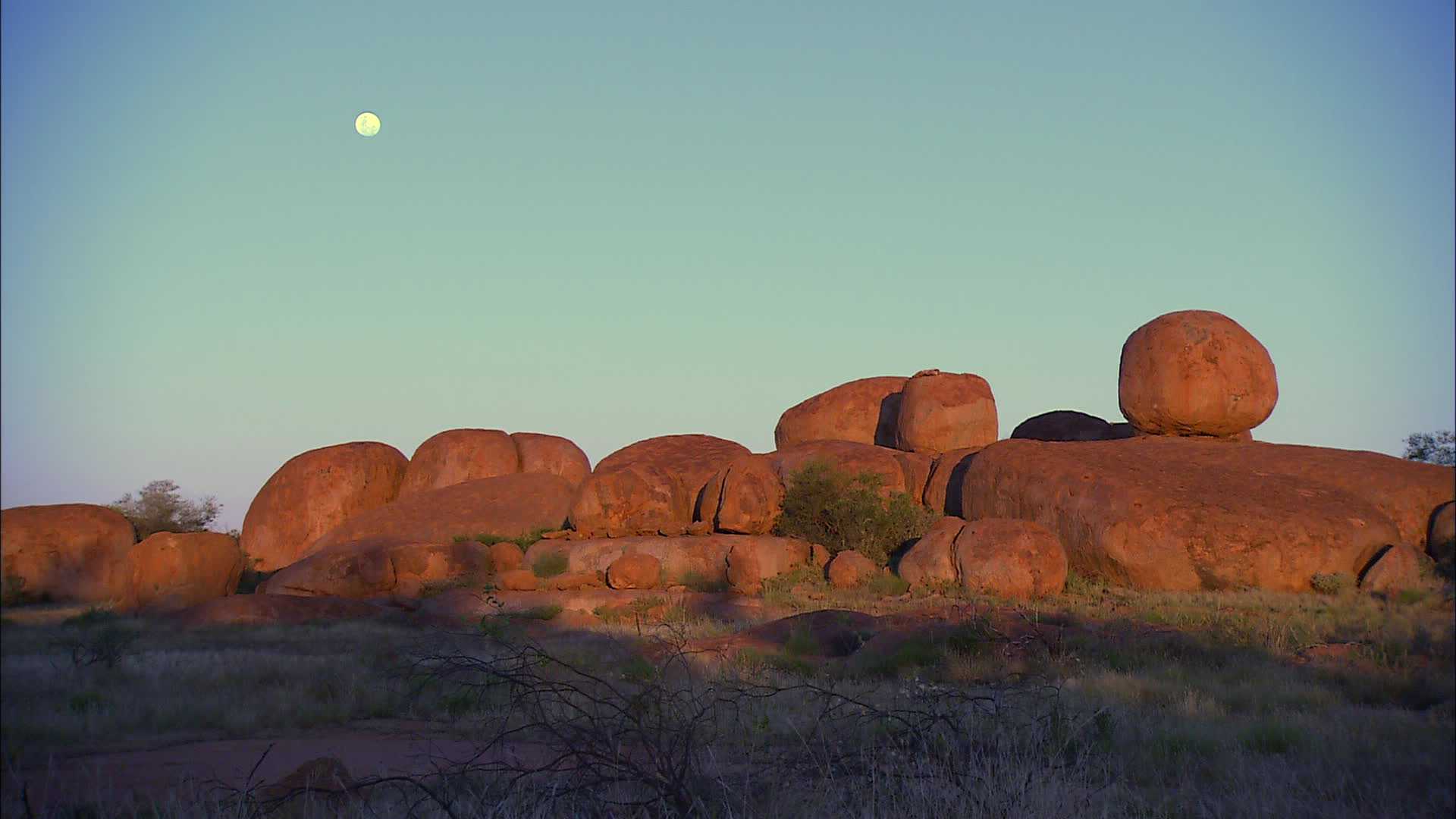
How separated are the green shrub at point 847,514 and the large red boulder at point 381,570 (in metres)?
6.38

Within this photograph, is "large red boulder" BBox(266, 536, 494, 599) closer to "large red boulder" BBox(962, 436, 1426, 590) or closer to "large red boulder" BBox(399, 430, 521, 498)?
"large red boulder" BBox(399, 430, 521, 498)

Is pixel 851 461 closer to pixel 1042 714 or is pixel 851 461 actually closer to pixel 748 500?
pixel 748 500

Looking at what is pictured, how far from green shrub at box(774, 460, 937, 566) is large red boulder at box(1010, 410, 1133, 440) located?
268 inches

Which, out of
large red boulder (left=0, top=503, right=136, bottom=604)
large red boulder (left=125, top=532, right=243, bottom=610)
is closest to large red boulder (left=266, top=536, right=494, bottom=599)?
large red boulder (left=125, top=532, right=243, bottom=610)

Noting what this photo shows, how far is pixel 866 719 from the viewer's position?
24.7 ft

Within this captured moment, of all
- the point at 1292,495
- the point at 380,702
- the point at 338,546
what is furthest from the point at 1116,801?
the point at 338,546

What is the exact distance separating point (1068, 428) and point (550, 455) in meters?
14.7

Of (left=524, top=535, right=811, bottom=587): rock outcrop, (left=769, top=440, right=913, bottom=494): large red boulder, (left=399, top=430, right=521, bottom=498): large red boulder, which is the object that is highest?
(left=399, top=430, right=521, bottom=498): large red boulder

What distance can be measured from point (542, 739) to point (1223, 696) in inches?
214

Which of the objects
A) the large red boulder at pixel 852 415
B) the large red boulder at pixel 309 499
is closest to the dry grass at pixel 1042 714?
the large red boulder at pixel 852 415

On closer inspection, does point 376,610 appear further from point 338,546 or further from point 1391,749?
point 1391,749

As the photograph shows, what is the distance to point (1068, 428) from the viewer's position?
2808 cm

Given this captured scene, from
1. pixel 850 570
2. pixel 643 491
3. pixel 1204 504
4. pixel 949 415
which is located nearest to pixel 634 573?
pixel 643 491

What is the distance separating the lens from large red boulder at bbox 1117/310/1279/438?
22906 mm
